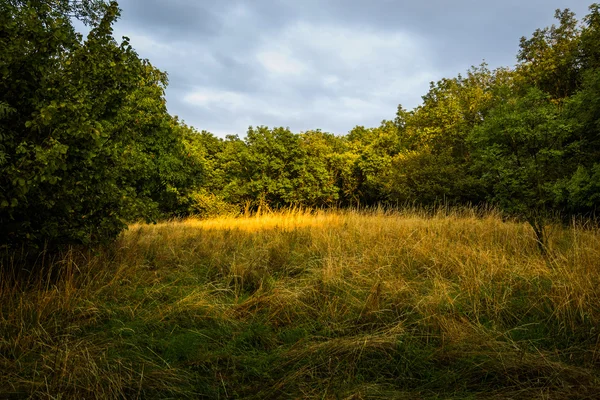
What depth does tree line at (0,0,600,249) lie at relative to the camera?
121 inches

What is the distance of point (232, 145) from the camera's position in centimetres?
2619

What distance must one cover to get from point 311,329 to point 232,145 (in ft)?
80.2

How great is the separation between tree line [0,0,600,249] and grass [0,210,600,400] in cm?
98

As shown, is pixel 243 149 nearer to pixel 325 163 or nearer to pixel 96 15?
pixel 325 163

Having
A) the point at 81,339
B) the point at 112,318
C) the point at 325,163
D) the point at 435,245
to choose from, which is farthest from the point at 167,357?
the point at 325,163

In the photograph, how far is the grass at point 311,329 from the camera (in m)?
2.15

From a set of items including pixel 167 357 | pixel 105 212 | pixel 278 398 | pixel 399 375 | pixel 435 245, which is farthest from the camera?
pixel 435 245

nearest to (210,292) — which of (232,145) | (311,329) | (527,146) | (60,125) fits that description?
(311,329)

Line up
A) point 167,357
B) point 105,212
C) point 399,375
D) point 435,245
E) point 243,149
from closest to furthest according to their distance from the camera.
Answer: point 399,375 < point 167,357 < point 105,212 < point 435,245 < point 243,149

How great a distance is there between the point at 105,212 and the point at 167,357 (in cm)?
230

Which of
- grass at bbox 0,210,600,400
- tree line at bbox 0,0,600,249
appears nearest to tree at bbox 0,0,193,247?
tree line at bbox 0,0,600,249

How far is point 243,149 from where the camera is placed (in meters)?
22.8

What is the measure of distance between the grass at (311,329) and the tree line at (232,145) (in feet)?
3.21

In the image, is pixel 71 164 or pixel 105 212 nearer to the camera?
pixel 71 164
